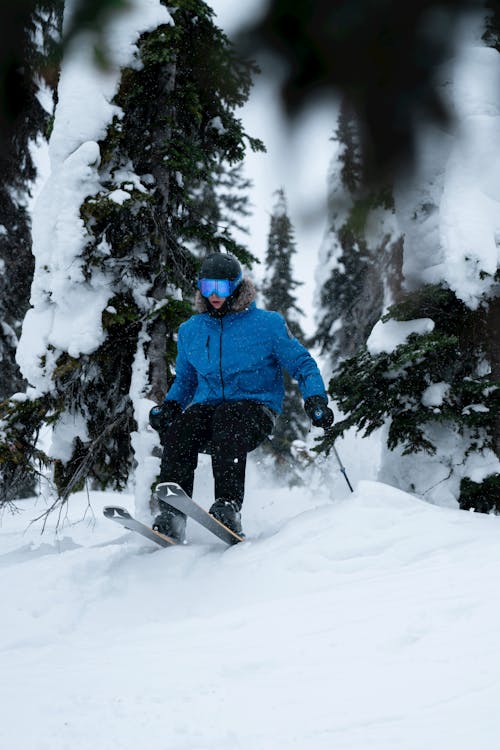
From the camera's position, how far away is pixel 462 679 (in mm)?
2020

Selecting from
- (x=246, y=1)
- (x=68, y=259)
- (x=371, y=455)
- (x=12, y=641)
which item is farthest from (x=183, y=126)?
(x=371, y=455)

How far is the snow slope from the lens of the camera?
6.40 feet

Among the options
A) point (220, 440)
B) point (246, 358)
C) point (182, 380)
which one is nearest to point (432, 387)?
point (246, 358)

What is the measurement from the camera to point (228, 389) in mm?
4867

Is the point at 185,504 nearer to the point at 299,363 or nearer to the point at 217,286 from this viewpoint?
the point at 299,363

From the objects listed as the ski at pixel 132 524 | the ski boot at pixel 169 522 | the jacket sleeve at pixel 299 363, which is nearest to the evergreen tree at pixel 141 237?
the jacket sleeve at pixel 299 363

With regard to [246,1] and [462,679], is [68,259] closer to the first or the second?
[246,1]

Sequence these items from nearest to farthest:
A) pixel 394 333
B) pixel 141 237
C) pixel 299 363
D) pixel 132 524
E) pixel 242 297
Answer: pixel 132 524, pixel 299 363, pixel 242 297, pixel 394 333, pixel 141 237

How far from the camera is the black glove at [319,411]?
449 cm

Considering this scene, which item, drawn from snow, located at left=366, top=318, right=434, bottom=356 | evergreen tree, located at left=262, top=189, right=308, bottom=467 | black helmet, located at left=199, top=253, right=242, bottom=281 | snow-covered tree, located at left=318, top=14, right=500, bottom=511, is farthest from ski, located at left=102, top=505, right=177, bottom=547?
evergreen tree, located at left=262, top=189, right=308, bottom=467

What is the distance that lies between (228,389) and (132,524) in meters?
1.27

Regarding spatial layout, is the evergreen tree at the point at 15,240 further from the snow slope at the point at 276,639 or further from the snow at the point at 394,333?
the snow at the point at 394,333

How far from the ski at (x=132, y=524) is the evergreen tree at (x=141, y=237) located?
→ 197 centimetres

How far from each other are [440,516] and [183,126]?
5.43 meters
